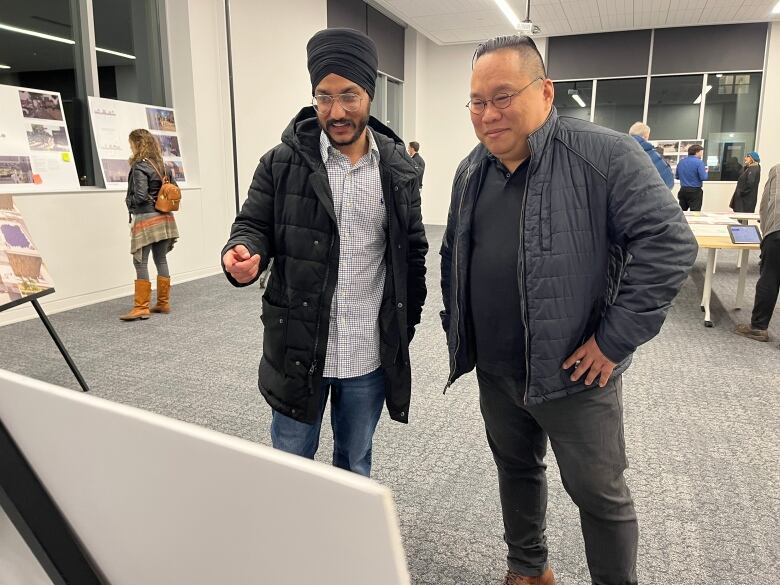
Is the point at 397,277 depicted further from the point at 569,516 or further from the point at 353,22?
the point at 353,22

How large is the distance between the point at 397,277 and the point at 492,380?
1.14ft

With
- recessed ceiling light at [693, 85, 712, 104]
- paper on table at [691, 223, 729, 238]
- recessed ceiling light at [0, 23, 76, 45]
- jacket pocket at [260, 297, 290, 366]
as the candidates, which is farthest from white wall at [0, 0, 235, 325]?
recessed ceiling light at [693, 85, 712, 104]

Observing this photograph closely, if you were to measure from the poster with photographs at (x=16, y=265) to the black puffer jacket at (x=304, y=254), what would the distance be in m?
1.83

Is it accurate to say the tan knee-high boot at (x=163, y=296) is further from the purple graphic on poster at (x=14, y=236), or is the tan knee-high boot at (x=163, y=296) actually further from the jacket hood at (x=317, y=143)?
the jacket hood at (x=317, y=143)

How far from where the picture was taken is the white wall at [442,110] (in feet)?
36.4

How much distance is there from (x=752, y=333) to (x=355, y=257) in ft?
12.1

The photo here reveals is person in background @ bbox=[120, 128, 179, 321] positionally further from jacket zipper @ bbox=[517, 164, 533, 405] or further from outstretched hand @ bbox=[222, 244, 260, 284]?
jacket zipper @ bbox=[517, 164, 533, 405]

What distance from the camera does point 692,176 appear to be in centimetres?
836

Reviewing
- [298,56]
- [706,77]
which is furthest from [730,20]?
[298,56]

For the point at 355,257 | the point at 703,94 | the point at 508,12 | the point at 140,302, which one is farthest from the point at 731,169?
the point at 355,257

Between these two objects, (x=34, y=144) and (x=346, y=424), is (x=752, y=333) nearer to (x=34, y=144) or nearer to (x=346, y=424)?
(x=346, y=424)

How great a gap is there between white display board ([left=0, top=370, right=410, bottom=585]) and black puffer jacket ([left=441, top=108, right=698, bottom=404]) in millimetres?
895

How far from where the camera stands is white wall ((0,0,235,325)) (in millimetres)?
4562

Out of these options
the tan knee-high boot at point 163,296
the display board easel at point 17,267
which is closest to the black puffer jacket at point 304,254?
the display board easel at point 17,267
